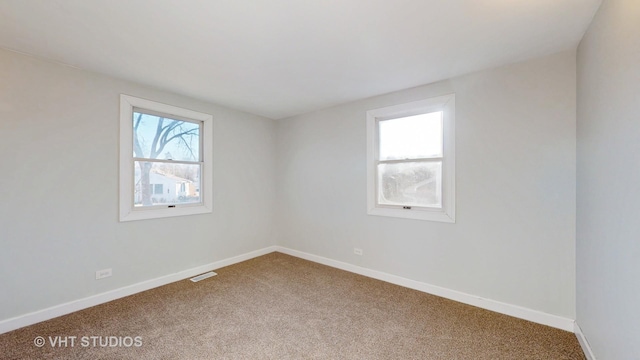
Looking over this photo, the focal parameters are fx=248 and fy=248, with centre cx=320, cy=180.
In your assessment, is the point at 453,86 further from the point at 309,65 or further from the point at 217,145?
the point at 217,145

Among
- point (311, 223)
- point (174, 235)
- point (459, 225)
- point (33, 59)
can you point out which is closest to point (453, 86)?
point (459, 225)

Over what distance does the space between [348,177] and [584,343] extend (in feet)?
8.90

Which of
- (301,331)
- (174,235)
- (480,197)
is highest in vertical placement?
(480,197)

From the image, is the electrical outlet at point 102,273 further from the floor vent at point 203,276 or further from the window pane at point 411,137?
the window pane at point 411,137

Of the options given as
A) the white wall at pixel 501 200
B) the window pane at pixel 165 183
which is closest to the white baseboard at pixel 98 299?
the window pane at pixel 165 183

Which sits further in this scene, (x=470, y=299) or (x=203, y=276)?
(x=203, y=276)

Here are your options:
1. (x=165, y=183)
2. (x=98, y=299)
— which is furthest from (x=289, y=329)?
(x=165, y=183)

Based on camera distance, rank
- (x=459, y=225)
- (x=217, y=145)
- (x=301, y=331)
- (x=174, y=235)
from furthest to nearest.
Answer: (x=217, y=145) → (x=174, y=235) → (x=459, y=225) → (x=301, y=331)

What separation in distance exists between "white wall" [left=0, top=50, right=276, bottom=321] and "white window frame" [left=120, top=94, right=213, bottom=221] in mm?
70

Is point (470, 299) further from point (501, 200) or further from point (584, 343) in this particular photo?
point (501, 200)

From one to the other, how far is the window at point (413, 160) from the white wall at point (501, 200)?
0.32ft

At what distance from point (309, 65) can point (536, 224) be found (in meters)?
2.65

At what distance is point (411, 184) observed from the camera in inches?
124

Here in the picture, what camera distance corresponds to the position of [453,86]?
9.07 feet
